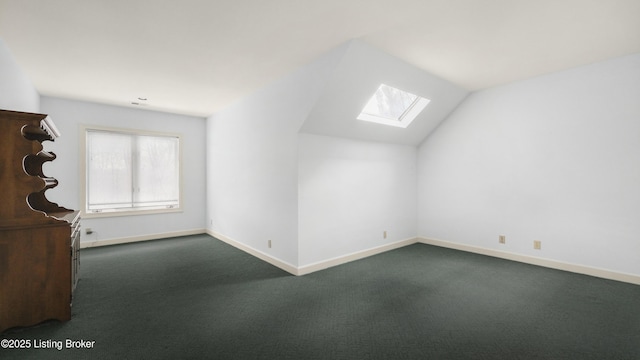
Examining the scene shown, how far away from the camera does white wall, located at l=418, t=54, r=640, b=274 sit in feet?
11.0

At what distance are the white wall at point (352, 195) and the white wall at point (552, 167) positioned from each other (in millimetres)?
676

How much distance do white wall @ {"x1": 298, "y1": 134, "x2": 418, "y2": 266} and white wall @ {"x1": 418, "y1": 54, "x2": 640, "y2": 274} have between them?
676 millimetres

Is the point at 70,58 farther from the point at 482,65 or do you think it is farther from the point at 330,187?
the point at 482,65

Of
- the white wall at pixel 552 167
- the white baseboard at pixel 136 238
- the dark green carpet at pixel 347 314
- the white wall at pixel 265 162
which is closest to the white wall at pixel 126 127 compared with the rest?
the white baseboard at pixel 136 238

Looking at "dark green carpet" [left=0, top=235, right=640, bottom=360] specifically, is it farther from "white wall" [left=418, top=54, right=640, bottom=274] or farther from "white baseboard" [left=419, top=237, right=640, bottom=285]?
"white wall" [left=418, top=54, right=640, bottom=274]

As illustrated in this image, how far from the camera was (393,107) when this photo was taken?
4.54m

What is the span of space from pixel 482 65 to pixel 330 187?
2520mm

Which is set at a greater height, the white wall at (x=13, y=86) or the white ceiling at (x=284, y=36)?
the white ceiling at (x=284, y=36)

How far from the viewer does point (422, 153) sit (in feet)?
17.6

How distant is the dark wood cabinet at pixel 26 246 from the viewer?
2.23m

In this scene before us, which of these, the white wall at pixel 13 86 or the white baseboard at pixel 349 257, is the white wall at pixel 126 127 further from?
the white baseboard at pixel 349 257

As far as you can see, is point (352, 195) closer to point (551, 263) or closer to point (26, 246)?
point (551, 263)

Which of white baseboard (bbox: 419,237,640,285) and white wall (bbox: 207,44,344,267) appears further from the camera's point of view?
white wall (bbox: 207,44,344,267)

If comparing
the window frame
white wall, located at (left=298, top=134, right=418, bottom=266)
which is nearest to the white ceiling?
the window frame
